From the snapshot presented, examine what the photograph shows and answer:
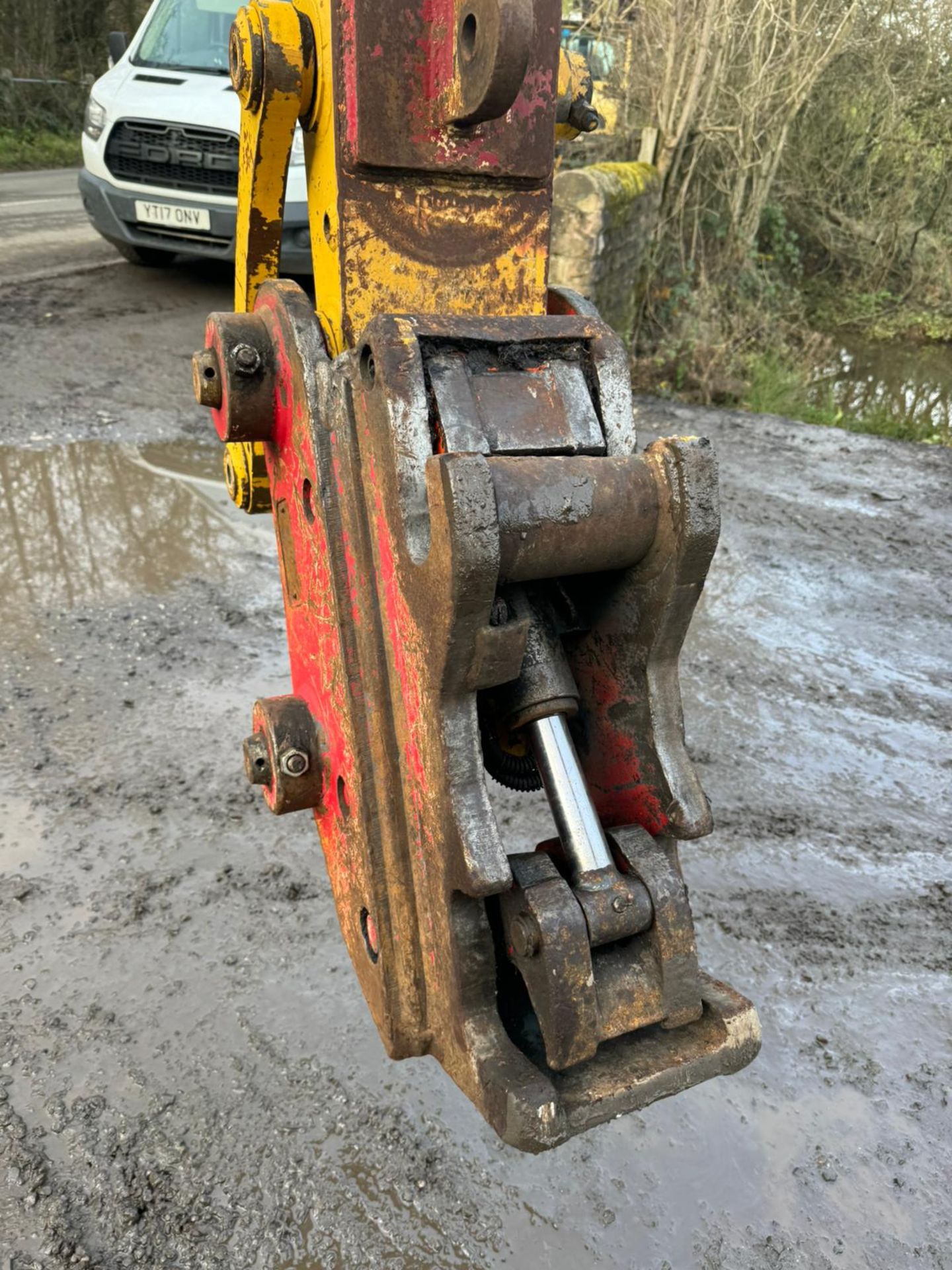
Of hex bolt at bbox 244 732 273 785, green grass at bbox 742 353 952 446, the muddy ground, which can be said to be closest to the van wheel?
the muddy ground

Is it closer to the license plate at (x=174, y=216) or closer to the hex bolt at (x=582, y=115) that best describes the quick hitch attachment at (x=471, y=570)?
the hex bolt at (x=582, y=115)

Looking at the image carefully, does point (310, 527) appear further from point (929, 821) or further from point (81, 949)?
point (929, 821)

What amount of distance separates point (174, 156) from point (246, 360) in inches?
236

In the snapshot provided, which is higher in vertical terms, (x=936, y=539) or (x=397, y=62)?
(x=397, y=62)

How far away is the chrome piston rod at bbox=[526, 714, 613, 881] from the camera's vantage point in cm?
134

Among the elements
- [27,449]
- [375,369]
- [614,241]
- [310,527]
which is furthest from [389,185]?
[614,241]

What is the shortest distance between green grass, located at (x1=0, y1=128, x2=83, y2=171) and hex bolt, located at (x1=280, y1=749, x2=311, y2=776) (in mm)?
15009

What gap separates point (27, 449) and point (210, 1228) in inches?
155

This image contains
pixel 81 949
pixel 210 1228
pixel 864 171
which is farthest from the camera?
pixel 864 171

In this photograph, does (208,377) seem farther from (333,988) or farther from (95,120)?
(95,120)

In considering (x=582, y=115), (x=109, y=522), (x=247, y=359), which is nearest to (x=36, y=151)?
(x=109, y=522)

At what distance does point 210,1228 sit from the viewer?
6.16 feet

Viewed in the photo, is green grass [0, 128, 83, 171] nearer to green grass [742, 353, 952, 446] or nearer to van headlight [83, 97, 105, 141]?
van headlight [83, 97, 105, 141]

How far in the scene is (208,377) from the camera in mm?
1604
